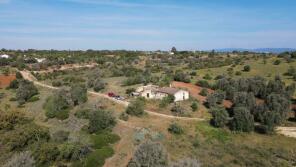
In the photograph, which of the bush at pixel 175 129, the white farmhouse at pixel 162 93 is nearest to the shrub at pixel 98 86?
the white farmhouse at pixel 162 93

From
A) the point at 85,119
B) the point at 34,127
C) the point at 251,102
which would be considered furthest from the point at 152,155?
the point at 251,102

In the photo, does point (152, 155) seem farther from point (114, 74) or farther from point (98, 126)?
point (114, 74)

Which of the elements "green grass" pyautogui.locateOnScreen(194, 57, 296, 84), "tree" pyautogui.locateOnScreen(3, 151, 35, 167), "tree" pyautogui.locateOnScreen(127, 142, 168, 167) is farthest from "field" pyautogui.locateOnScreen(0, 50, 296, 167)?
"green grass" pyautogui.locateOnScreen(194, 57, 296, 84)

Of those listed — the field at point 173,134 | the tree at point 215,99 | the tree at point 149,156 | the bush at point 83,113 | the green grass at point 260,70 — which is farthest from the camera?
the green grass at point 260,70

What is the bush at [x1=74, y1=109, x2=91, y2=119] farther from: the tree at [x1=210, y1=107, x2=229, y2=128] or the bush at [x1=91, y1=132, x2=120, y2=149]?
the tree at [x1=210, y1=107, x2=229, y2=128]

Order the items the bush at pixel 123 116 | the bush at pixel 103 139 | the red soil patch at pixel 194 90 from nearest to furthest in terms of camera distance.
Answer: the bush at pixel 103 139 → the bush at pixel 123 116 → the red soil patch at pixel 194 90

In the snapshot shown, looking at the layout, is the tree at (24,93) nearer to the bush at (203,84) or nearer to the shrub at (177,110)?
the shrub at (177,110)
